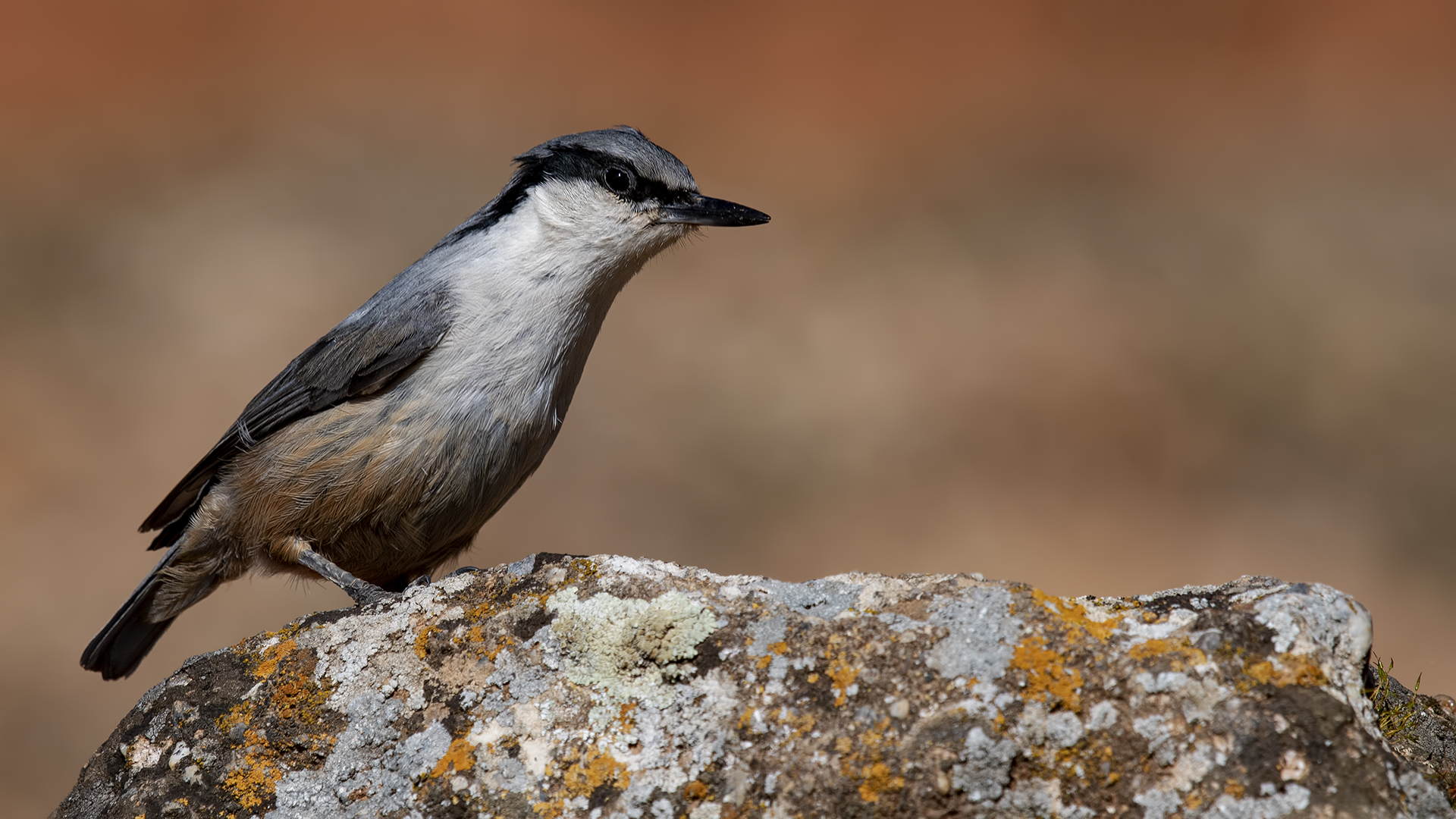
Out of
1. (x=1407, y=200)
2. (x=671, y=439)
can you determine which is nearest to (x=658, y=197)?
(x=671, y=439)

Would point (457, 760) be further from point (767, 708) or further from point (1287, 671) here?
point (1287, 671)

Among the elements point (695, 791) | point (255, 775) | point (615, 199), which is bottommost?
point (255, 775)

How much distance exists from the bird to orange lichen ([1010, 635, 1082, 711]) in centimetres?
184

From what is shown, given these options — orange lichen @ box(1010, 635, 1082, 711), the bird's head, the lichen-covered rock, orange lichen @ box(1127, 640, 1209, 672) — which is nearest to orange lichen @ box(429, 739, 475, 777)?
the lichen-covered rock

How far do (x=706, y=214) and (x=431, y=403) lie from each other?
1233 millimetres

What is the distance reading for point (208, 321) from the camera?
8570mm

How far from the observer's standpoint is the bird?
10.6 feet

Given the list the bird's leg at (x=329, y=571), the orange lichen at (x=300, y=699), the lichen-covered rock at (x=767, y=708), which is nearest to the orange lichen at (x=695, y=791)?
the lichen-covered rock at (x=767, y=708)

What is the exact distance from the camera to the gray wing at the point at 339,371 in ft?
11.0

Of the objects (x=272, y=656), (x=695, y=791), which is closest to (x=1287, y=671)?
(x=695, y=791)

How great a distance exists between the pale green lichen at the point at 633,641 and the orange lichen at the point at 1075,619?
738 millimetres

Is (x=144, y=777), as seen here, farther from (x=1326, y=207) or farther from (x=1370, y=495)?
(x=1326, y=207)

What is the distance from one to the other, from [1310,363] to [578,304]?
23.5ft

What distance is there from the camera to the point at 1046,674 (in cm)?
199
